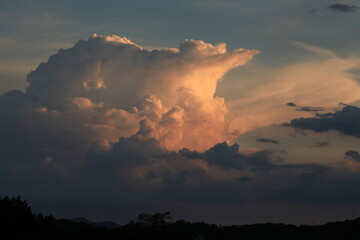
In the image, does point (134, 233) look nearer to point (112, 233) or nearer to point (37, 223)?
point (112, 233)

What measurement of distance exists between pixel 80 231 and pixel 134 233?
78.8ft

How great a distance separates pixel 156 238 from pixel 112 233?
37487 mm

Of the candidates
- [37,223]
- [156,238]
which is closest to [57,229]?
[37,223]

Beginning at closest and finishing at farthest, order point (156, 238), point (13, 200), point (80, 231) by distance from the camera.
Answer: point (13, 200)
point (80, 231)
point (156, 238)

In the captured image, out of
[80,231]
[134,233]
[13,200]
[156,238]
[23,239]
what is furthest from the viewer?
[156,238]

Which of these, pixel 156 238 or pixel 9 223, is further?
pixel 156 238

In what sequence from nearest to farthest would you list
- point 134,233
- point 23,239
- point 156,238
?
point 23,239, point 134,233, point 156,238

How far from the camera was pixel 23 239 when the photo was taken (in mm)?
133250

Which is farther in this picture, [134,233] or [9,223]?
[134,233]

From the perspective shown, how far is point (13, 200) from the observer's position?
142000mm

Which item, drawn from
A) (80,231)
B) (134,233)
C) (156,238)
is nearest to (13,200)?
(80,231)

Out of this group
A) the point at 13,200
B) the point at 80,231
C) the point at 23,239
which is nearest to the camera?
the point at 23,239

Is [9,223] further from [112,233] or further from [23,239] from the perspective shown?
[112,233]

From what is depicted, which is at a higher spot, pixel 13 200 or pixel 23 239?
pixel 13 200
